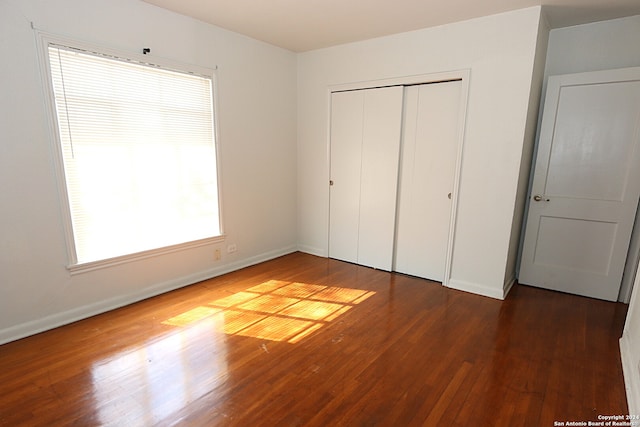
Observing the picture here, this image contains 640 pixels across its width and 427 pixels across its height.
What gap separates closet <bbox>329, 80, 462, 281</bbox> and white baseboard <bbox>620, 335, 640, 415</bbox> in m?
1.54

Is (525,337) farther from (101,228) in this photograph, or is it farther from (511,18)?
A: (101,228)

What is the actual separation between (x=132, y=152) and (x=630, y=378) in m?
3.97

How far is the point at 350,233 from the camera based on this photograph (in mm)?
4195

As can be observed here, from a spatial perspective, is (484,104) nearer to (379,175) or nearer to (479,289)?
(379,175)

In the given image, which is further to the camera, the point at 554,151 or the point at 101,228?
the point at 554,151

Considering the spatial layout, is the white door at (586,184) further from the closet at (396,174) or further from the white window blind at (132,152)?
the white window blind at (132,152)

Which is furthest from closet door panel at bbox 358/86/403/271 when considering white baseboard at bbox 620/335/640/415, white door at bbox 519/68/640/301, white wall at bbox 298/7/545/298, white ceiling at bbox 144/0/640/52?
white baseboard at bbox 620/335/640/415

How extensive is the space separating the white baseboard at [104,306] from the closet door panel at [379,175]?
1.52 meters

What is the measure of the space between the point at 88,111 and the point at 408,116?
299 centimetres

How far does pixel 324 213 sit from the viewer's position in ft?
14.4

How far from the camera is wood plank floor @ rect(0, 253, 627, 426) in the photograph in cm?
178

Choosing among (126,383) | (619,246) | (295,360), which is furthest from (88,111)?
(619,246)

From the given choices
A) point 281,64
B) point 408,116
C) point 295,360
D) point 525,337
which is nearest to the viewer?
point 295,360

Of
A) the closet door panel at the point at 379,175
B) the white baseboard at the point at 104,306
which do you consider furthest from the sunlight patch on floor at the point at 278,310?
the closet door panel at the point at 379,175
